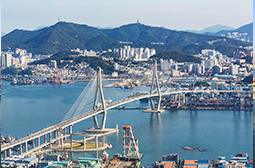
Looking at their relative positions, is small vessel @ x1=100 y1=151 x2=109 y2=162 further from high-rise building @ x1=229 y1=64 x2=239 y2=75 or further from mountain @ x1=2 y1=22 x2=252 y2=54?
mountain @ x1=2 y1=22 x2=252 y2=54

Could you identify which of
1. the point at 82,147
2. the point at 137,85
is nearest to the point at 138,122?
the point at 82,147

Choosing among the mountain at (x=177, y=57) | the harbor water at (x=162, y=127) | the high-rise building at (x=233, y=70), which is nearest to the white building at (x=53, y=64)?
the mountain at (x=177, y=57)

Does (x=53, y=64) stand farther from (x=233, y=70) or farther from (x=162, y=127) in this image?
(x=162, y=127)

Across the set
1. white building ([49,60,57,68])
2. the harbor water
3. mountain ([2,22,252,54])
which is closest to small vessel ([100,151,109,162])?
the harbor water

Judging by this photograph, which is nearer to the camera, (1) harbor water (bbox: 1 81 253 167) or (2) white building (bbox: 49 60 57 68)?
(1) harbor water (bbox: 1 81 253 167)

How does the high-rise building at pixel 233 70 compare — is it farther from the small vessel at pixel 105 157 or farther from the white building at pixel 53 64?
the small vessel at pixel 105 157

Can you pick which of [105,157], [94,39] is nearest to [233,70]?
[105,157]
